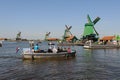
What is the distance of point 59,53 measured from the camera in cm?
3953

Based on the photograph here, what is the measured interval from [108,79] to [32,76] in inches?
312

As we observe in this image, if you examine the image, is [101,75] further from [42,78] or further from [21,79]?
[21,79]

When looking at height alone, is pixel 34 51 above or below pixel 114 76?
above

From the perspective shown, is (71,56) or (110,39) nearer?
(71,56)

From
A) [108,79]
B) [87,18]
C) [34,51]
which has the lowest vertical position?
[108,79]

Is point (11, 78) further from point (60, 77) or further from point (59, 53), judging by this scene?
point (59, 53)

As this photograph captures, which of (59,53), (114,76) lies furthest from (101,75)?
(59,53)

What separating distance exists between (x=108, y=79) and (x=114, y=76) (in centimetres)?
164

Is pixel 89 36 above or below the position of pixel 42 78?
above

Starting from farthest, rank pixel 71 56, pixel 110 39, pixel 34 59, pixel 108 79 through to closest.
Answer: pixel 110 39 → pixel 71 56 → pixel 34 59 → pixel 108 79

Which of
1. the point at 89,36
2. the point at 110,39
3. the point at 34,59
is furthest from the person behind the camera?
the point at 110,39

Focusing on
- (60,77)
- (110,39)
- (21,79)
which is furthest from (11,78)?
(110,39)

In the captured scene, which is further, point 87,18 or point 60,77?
point 87,18

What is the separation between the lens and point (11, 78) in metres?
23.8
